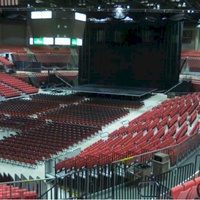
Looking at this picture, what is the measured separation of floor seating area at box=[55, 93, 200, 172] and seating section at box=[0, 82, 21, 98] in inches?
549

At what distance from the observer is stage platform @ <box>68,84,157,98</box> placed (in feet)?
97.7

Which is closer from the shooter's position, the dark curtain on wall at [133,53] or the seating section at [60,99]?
the seating section at [60,99]

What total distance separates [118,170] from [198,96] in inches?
718

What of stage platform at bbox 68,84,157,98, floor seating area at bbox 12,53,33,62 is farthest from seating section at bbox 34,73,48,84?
stage platform at bbox 68,84,157,98

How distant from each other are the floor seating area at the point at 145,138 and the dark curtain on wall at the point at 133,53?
371 inches

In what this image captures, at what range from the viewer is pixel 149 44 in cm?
3281

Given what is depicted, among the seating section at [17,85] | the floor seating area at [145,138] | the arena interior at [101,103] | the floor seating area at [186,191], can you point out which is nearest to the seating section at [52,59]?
the arena interior at [101,103]

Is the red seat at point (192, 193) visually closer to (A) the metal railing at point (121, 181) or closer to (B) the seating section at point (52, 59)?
(A) the metal railing at point (121, 181)

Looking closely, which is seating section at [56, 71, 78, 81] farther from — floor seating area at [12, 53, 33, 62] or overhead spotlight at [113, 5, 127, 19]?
overhead spotlight at [113, 5, 127, 19]

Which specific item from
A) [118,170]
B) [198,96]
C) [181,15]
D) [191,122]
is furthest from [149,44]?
[118,170]

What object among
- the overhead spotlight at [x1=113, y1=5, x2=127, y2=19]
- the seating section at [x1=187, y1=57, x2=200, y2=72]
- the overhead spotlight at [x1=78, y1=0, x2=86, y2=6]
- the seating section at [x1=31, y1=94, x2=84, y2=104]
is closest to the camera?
the overhead spotlight at [x1=78, y1=0, x2=86, y2=6]

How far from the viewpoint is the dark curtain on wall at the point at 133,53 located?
32.3 meters

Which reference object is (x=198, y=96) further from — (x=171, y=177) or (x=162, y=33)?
(x=171, y=177)

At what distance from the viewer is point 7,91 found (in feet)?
99.4
